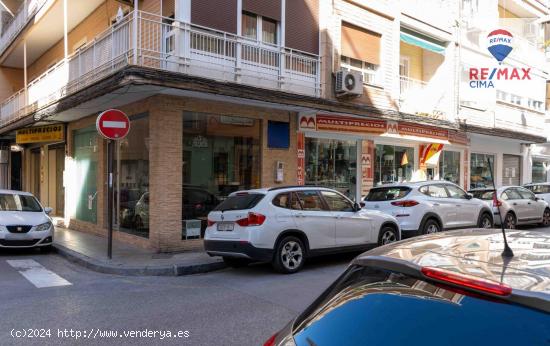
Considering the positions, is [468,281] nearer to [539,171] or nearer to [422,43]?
[422,43]

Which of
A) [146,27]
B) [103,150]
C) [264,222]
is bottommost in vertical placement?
[264,222]

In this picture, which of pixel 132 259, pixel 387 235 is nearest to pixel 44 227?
pixel 132 259

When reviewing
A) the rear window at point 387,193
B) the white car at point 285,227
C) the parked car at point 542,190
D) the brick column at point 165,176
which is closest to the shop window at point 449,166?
the parked car at point 542,190

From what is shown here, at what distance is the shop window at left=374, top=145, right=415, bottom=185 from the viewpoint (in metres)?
16.4

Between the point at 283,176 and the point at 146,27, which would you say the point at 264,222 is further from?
the point at 146,27

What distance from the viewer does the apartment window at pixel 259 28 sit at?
1243 cm

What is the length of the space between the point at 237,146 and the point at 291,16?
158 inches

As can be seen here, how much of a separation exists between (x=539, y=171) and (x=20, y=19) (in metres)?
26.7

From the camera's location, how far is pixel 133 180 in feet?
40.8

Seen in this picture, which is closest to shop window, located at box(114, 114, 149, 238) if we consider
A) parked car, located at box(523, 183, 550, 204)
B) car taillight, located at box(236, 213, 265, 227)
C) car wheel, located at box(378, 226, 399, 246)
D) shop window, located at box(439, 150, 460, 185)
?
car taillight, located at box(236, 213, 265, 227)

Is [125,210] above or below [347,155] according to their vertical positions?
below

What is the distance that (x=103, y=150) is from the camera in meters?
13.7

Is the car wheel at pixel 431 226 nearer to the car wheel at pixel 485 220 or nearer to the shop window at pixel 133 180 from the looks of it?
the car wheel at pixel 485 220

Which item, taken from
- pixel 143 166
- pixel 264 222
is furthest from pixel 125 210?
pixel 264 222
